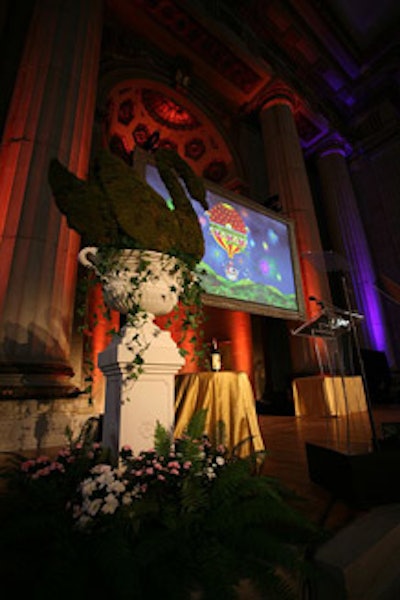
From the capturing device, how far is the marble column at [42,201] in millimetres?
2766

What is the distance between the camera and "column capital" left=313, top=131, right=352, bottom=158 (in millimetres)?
9205

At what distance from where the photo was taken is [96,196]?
1.36 meters

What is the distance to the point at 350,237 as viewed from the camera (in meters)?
8.33

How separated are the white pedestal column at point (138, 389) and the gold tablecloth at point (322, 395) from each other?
3.87 meters

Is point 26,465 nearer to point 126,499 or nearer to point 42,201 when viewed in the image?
point 126,499

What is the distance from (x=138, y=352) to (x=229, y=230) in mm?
3369

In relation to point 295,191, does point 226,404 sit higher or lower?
lower

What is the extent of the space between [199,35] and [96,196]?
27.9ft

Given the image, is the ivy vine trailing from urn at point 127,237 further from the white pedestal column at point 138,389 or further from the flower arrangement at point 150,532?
the flower arrangement at point 150,532

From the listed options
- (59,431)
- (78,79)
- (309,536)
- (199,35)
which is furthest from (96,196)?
(199,35)

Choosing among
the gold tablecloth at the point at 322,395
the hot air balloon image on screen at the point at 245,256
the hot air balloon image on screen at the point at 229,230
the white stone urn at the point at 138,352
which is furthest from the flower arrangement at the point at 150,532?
the gold tablecloth at the point at 322,395

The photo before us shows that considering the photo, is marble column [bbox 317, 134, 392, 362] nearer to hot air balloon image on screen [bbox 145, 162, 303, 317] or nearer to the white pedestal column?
hot air balloon image on screen [bbox 145, 162, 303, 317]

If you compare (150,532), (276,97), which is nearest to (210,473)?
(150,532)

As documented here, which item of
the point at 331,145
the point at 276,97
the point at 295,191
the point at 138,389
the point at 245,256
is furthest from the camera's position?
the point at 331,145
